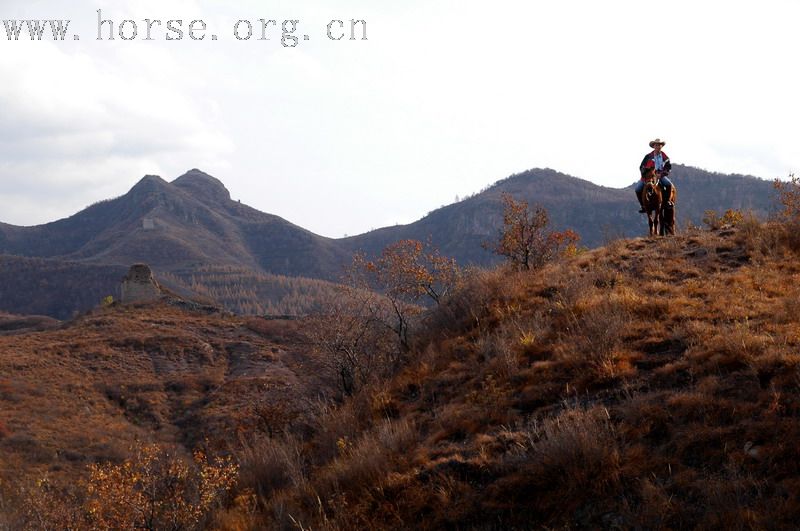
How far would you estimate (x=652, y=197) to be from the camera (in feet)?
51.4

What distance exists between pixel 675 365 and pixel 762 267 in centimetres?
482

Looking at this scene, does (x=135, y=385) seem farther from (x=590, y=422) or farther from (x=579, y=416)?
(x=590, y=422)

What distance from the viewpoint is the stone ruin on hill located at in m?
72.8

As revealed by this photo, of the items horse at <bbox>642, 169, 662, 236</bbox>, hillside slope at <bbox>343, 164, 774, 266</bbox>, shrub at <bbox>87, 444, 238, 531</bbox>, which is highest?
hillside slope at <bbox>343, 164, 774, 266</bbox>

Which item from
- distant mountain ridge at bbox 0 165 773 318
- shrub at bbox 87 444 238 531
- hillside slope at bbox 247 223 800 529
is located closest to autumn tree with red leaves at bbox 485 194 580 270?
hillside slope at bbox 247 223 800 529

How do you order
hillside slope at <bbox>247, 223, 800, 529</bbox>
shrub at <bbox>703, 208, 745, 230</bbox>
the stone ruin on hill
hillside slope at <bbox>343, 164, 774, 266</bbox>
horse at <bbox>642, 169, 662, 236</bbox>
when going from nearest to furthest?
hillside slope at <bbox>247, 223, 800, 529</bbox> < horse at <bbox>642, 169, 662, 236</bbox> < shrub at <bbox>703, 208, 745, 230</bbox> < the stone ruin on hill < hillside slope at <bbox>343, 164, 774, 266</bbox>

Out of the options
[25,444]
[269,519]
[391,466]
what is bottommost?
[25,444]

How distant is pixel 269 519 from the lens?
6.88 metres

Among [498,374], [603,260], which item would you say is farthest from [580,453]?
[603,260]

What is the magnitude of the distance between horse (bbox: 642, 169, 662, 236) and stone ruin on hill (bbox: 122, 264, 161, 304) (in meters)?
64.2

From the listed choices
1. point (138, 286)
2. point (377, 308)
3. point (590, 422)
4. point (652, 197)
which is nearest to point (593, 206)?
point (138, 286)

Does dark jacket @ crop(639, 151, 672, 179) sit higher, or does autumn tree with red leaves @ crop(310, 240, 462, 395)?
dark jacket @ crop(639, 151, 672, 179)

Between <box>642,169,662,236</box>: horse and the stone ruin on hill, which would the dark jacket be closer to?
<box>642,169,662,236</box>: horse

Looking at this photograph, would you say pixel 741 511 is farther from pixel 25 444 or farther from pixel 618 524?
pixel 25 444
